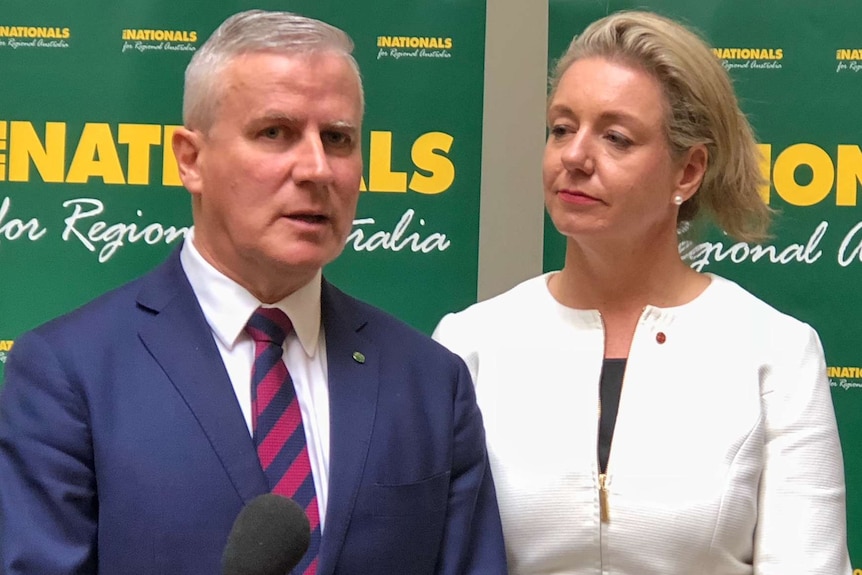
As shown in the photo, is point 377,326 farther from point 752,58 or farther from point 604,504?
point 752,58

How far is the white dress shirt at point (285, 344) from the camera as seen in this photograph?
180 centimetres

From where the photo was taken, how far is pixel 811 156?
3020mm

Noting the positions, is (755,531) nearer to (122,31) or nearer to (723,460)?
(723,460)

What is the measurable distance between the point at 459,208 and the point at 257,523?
1922 millimetres

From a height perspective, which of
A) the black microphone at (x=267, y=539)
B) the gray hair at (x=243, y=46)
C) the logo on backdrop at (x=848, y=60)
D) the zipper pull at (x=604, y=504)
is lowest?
the zipper pull at (x=604, y=504)

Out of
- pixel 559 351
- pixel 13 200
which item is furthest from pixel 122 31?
pixel 559 351

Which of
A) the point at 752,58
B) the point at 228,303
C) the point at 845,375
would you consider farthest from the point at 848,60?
the point at 228,303

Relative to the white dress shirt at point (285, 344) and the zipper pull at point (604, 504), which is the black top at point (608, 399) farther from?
the white dress shirt at point (285, 344)

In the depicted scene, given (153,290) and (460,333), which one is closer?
(153,290)

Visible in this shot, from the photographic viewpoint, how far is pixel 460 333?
2.32m

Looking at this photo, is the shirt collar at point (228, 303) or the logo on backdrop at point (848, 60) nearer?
the shirt collar at point (228, 303)

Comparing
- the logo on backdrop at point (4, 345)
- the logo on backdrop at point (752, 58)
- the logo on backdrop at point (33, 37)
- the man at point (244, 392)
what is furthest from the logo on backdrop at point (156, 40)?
the logo on backdrop at point (752, 58)

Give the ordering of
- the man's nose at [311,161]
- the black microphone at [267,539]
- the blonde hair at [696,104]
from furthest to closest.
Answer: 1. the blonde hair at [696,104]
2. the man's nose at [311,161]
3. the black microphone at [267,539]

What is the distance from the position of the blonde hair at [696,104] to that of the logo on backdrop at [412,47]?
778 millimetres
